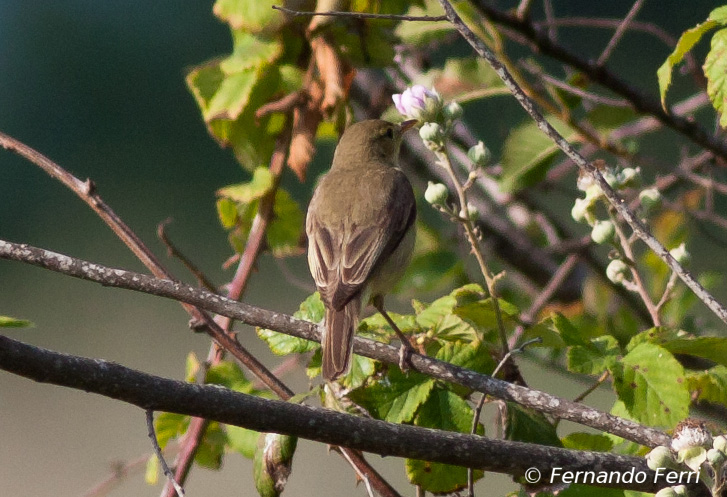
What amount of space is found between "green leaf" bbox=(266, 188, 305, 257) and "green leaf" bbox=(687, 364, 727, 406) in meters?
1.62

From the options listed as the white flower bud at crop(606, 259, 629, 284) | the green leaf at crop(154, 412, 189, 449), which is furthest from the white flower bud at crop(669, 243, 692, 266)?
the green leaf at crop(154, 412, 189, 449)

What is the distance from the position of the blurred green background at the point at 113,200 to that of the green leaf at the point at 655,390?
12.4 feet

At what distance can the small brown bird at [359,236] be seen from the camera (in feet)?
9.89

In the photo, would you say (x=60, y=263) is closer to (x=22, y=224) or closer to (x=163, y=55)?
(x=22, y=224)

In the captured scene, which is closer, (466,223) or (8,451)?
(466,223)

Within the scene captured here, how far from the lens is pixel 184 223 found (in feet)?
31.2

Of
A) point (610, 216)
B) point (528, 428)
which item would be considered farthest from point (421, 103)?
point (528, 428)

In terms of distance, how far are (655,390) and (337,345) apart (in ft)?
2.56

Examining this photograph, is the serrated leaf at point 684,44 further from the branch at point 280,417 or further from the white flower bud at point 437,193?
the branch at point 280,417

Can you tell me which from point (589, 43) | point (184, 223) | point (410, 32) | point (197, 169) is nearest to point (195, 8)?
point (197, 169)

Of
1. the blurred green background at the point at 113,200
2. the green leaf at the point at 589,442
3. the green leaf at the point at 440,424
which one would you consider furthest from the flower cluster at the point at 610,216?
the blurred green background at the point at 113,200

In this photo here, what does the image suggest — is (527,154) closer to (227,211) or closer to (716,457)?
(227,211)

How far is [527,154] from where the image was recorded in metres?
3.36

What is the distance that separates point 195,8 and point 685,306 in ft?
33.0
